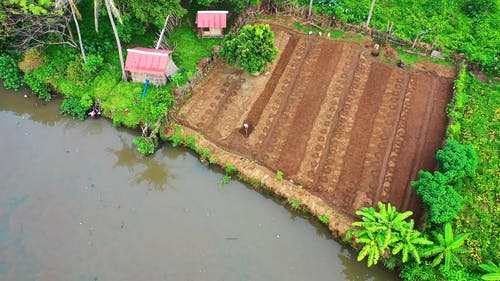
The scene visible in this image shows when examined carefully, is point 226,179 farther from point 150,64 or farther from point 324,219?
point 150,64

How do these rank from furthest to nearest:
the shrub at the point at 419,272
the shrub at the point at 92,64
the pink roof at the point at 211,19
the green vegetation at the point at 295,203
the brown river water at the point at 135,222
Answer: the pink roof at the point at 211,19, the shrub at the point at 92,64, the green vegetation at the point at 295,203, the brown river water at the point at 135,222, the shrub at the point at 419,272

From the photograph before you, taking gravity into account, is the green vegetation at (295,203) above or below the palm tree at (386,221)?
below

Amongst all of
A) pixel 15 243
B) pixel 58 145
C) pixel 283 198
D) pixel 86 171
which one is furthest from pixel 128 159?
pixel 283 198

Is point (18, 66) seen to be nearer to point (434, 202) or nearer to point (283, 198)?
point (283, 198)

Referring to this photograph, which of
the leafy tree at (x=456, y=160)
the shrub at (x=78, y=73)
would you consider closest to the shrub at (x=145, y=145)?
the shrub at (x=78, y=73)

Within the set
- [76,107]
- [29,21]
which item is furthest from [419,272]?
[29,21]

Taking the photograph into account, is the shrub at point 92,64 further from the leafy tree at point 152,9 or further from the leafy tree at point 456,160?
the leafy tree at point 456,160
